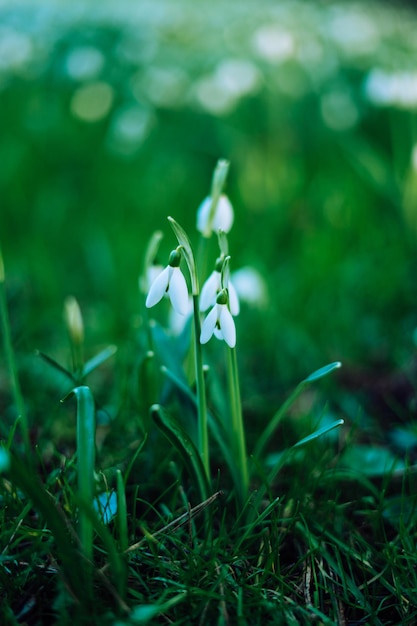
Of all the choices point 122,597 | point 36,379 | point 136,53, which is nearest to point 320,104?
point 136,53

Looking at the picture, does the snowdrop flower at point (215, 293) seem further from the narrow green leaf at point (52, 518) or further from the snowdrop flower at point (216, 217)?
the narrow green leaf at point (52, 518)

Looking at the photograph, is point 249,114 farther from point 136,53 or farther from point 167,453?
point 167,453

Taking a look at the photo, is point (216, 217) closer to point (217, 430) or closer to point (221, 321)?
point (221, 321)

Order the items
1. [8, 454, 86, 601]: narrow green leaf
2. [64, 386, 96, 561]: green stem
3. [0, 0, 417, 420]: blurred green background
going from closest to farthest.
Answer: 1. [8, 454, 86, 601]: narrow green leaf
2. [64, 386, 96, 561]: green stem
3. [0, 0, 417, 420]: blurred green background

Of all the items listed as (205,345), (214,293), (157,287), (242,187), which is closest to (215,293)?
(214,293)

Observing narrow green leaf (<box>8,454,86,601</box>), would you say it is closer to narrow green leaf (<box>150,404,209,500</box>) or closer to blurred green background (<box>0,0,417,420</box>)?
narrow green leaf (<box>150,404,209,500</box>)

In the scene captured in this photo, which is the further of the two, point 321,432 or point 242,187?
point 242,187

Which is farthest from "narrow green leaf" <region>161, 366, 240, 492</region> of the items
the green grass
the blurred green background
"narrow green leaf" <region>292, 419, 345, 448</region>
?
the blurred green background
